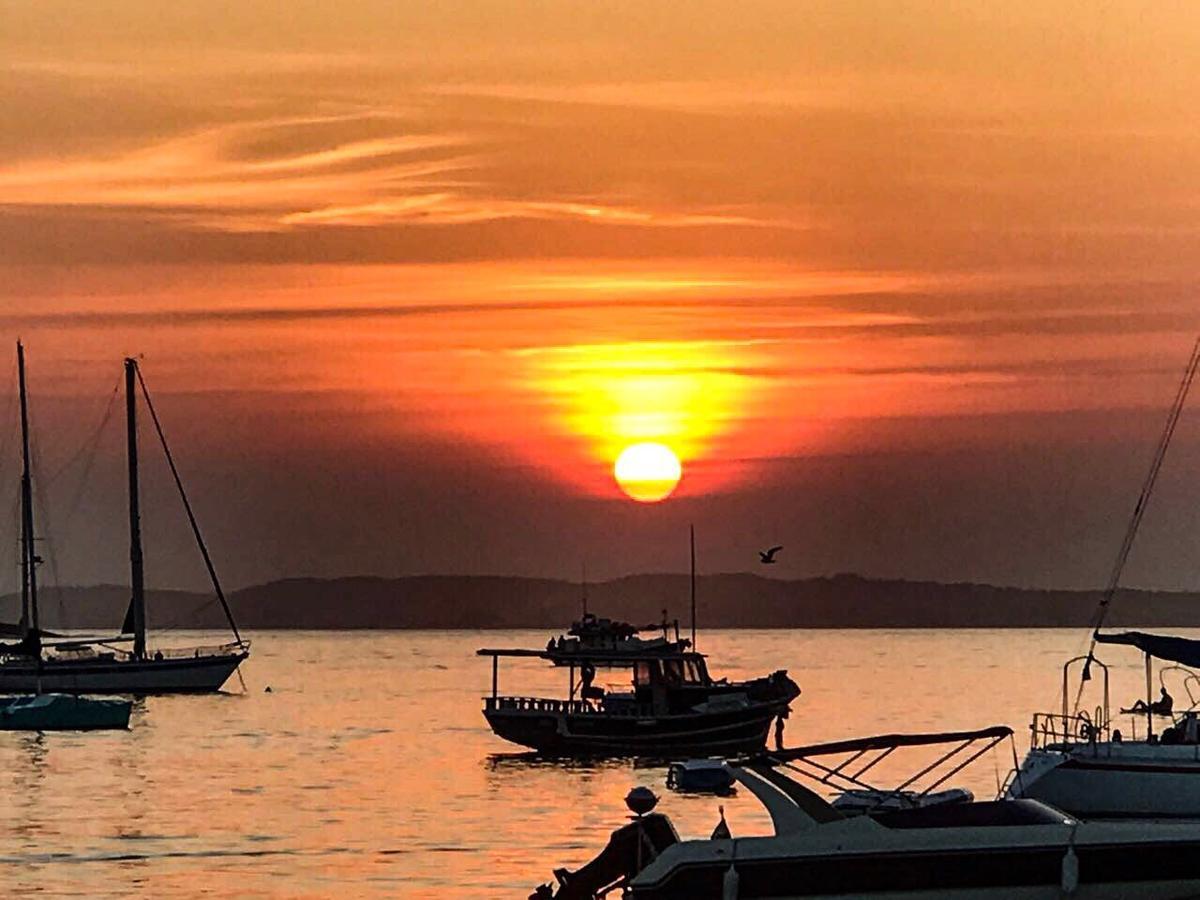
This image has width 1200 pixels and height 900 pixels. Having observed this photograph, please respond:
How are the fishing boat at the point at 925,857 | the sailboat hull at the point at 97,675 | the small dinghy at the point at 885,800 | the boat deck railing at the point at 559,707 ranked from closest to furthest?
the fishing boat at the point at 925,857
the small dinghy at the point at 885,800
the boat deck railing at the point at 559,707
the sailboat hull at the point at 97,675

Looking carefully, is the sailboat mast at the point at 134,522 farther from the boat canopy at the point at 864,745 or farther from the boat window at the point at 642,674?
the boat canopy at the point at 864,745

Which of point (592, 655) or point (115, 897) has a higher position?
point (592, 655)

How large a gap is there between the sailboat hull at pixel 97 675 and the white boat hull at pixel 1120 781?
88951mm

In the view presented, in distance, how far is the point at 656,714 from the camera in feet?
271

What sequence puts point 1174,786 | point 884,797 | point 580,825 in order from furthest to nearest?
point 580,825 → point 1174,786 → point 884,797

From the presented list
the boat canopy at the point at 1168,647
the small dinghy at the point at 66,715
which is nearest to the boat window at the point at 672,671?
the boat canopy at the point at 1168,647

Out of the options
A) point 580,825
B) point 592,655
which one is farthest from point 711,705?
point 580,825

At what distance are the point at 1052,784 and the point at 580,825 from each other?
17968mm

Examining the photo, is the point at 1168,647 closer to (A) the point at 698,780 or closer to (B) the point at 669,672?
(A) the point at 698,780

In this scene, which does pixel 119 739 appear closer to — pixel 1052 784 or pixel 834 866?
pixel 1052 784

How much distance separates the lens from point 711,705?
82.3 m

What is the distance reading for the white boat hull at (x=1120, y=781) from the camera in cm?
4822

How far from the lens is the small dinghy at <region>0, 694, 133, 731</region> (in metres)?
114

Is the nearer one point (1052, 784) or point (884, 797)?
point (884, 797)
